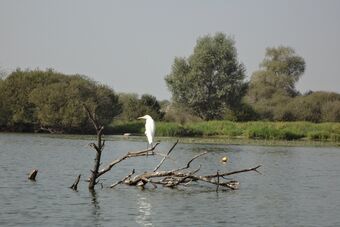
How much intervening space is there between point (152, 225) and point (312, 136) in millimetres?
47885

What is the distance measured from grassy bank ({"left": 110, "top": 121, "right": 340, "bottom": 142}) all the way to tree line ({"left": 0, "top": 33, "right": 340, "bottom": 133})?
805cm

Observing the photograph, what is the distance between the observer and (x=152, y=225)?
54.4ft

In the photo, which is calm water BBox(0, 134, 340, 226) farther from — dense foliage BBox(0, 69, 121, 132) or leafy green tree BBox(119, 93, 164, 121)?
leafy green tree BBox(119, 93, 164, 121)

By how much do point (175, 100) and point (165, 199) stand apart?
183ft

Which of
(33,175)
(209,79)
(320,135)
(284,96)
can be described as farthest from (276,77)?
(33,175)

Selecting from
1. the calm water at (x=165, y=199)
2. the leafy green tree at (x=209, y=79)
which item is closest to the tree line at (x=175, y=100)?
the leafy green tree at (x=209, y=79)

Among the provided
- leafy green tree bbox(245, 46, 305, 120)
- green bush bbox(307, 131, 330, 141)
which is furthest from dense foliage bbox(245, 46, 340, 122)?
green bush bbox(307, 131, 330, 141)

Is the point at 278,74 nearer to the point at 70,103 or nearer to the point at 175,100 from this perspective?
the point at 175,100

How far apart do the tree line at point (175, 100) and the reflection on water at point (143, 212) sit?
4326 centimetres

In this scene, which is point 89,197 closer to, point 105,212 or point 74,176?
point 105,212

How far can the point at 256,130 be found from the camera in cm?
6303

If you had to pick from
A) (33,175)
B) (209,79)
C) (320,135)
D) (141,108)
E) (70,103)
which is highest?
(209,79)

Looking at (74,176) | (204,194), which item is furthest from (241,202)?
(74,176)

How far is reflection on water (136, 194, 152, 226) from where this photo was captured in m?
17.0
